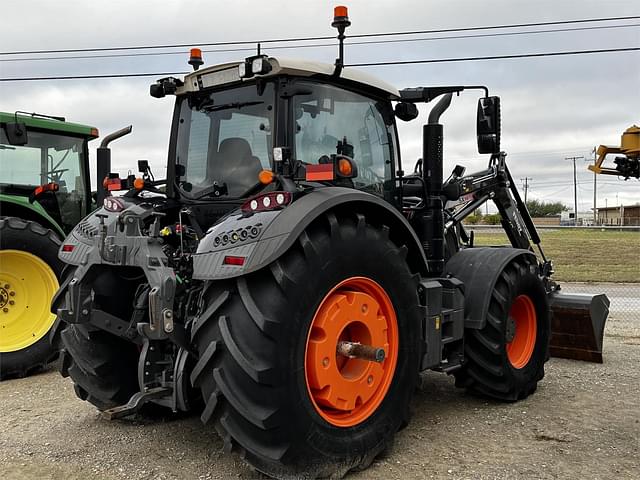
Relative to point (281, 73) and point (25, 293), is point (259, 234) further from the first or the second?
point (25, 293)

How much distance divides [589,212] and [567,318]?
97844 mm

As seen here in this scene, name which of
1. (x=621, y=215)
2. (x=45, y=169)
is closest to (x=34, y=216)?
(x=45, y=169)

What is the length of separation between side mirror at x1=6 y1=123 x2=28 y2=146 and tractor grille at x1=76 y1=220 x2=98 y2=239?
2797 mm

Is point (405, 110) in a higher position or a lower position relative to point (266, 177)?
higher

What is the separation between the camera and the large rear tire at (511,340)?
4.98 metres

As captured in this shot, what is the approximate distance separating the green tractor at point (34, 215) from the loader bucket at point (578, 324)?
5312mm

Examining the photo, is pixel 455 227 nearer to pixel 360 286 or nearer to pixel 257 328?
pixel 360 286

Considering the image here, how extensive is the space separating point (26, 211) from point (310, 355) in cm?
490

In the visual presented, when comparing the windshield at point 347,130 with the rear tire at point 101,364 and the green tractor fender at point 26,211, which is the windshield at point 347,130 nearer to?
the rear tire at point 101,364

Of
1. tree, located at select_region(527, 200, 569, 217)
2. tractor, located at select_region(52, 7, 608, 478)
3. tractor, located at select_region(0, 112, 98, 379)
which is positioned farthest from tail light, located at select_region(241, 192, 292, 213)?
tree, located at select_region(527, 200, 569, 217)

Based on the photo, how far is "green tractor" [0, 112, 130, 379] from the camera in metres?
6.32

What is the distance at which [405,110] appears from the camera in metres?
4.89

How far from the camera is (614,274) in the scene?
15898 mm

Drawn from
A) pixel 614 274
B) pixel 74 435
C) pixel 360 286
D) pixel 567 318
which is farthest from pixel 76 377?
pixel 614 274
